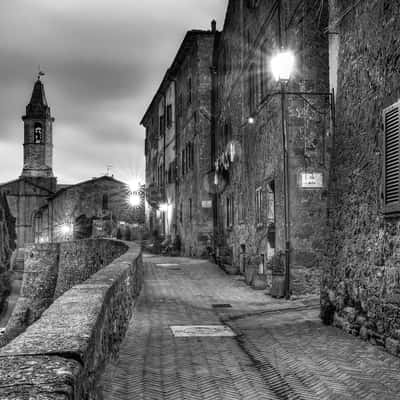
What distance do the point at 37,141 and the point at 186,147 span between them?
4729cm

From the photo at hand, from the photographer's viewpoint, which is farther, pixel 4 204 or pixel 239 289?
pixel 4 204

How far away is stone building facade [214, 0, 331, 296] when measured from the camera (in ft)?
41.9

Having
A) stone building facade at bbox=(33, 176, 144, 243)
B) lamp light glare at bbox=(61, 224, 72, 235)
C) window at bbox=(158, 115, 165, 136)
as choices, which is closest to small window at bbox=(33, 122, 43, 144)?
stone building facade at bbox=(33, 176, 144, 243)

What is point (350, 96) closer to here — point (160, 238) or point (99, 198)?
point (160, 238)

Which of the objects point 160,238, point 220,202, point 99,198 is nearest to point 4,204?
point 99,198

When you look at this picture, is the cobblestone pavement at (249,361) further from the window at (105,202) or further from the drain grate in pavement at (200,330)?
the window at (105,202)

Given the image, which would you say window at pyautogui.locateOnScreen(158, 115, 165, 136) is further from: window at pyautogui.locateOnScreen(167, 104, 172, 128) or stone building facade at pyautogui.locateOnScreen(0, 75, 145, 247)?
stone building facade at pyautogui.locateOnScreen(0, 75, 145, 247)

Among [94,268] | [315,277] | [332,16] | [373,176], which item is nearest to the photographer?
[373,176]

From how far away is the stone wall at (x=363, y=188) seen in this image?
22.5ft

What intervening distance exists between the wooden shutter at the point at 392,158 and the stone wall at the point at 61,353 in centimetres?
362

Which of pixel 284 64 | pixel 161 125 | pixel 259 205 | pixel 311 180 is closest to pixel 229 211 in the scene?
pixel 259 205

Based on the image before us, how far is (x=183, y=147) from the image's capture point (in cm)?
2872

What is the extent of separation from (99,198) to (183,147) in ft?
80.5

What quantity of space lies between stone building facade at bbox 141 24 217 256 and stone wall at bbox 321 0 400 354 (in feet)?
49.4
